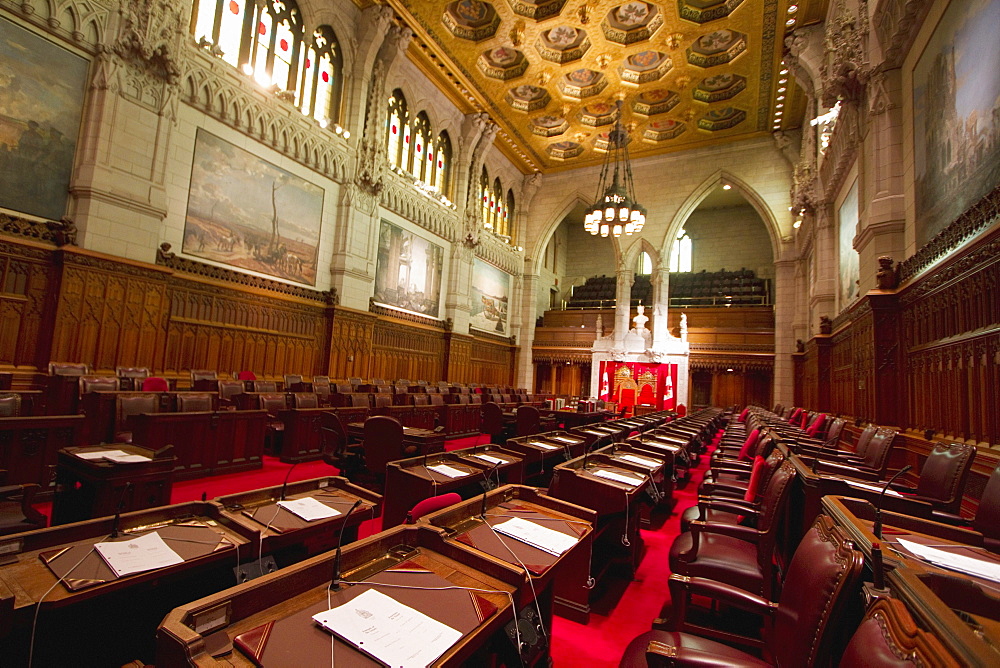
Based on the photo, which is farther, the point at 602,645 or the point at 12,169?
the point at 12,169

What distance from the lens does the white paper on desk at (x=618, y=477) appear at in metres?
3.10

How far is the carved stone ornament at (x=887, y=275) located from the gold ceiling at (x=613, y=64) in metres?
9.11

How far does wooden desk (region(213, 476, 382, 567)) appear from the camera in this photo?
1861mm

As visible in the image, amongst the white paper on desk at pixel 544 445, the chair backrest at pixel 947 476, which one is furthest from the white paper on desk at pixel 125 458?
the chair backrest at pixel 947 476

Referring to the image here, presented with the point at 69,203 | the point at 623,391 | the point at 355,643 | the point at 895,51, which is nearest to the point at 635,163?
the point at 623,391

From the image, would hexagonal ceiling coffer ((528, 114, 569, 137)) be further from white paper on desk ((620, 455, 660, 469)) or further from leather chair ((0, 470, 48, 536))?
leather chair ((0, 470, 48, 536))

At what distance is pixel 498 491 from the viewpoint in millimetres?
2340

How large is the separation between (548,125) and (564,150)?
6.27ft

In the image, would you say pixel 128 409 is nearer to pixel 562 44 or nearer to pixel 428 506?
pixel 428 506

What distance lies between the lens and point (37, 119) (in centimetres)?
677

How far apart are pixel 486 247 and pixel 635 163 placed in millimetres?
7190

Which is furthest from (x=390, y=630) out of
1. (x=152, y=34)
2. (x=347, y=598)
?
(x=152, y=34)

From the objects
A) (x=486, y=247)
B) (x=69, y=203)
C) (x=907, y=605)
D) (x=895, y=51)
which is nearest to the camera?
(x=907, y=605)

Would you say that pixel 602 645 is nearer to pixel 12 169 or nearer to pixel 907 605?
pixel 907 605
